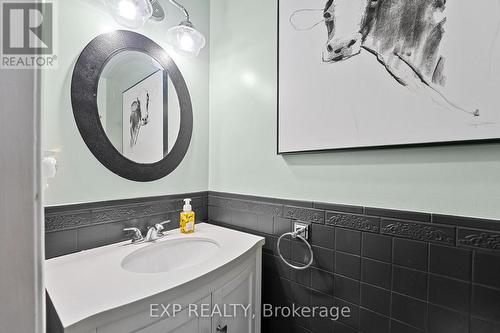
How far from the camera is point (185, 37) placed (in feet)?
4.15

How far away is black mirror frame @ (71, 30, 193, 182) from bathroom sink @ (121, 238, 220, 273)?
36 cm

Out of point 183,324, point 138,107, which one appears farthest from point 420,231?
point 138,107

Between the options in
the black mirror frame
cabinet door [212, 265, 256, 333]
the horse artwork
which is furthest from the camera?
the black mirror frame

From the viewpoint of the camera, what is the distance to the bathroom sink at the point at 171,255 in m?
1.06

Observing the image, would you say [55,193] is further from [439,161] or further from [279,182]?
[439,161]

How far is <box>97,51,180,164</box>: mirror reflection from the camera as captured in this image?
1.10 metres

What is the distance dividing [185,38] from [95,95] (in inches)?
21.7

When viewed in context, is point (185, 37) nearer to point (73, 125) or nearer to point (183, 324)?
point (73, 125)

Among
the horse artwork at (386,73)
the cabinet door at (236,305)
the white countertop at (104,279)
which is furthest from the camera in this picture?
the cabinet door at (236,305)

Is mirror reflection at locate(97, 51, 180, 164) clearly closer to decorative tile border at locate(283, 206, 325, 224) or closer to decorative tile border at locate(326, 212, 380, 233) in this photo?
decorative tile border at locate(283, 206, 325, 224)

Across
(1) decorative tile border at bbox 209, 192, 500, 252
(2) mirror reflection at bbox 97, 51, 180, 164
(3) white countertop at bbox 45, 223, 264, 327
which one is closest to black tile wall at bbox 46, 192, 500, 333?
(1) decorative tile border at bbox 209, 192, 500, 252

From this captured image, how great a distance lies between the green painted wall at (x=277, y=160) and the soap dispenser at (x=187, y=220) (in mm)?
262

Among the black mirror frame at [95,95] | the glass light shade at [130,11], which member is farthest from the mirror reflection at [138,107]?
the glass light shade at [130,11]

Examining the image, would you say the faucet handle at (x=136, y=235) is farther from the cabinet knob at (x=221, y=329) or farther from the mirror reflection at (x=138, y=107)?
the cabinet knob at (x=221, y=329)
